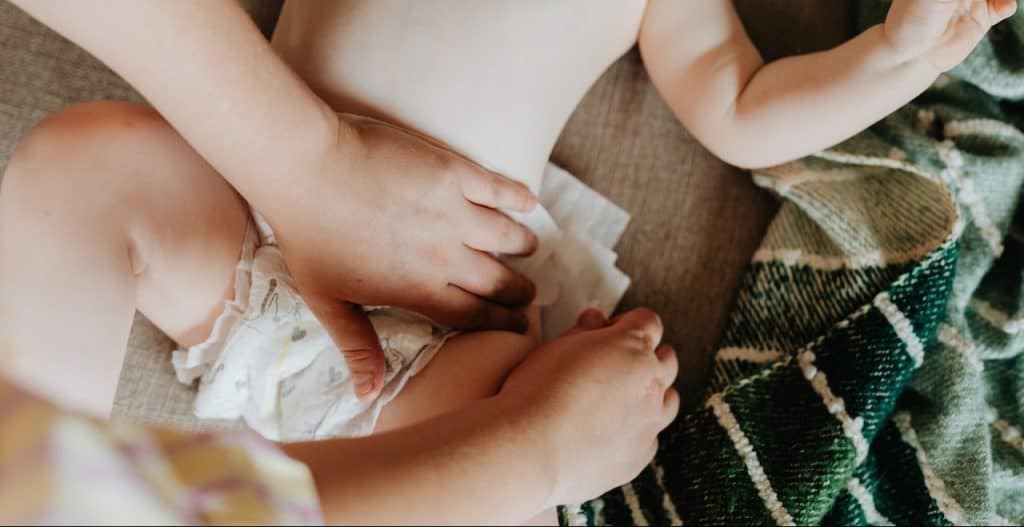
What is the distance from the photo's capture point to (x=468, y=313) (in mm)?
711

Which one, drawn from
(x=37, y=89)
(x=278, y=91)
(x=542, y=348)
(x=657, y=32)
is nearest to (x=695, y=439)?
(x=542, y=348)

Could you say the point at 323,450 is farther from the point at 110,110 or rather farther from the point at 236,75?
the point at 110,110

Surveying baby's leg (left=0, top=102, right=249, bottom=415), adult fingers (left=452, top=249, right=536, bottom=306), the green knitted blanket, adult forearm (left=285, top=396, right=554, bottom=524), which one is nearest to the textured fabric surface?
adult forearm (left=285, top=396, right=554, bottom=524)

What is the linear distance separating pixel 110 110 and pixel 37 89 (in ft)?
0.76

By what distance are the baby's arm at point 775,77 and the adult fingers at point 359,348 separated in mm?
389

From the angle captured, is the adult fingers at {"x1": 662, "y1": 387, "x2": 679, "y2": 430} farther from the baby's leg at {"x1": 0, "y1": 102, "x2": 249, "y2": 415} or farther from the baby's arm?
the baby's leg at {"x1": 0, "y1": 102, "x2": 249, "y2": 415}

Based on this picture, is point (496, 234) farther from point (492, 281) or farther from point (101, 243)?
point (101, 243)

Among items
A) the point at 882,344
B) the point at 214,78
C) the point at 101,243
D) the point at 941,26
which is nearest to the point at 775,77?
the point at 941,26

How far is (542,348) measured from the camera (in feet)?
2.26

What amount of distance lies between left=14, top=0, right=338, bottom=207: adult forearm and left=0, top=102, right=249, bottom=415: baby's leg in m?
0.08

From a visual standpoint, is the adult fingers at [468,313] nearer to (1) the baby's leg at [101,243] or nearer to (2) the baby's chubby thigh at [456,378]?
(2) the baby's chubby thigh at [456,378]

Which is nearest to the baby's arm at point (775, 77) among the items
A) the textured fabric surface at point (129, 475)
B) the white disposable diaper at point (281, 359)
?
the white disposable diaper at point (281, 359)

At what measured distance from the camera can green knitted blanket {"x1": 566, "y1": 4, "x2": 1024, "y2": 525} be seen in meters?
0.73

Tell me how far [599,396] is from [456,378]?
0.12 m
